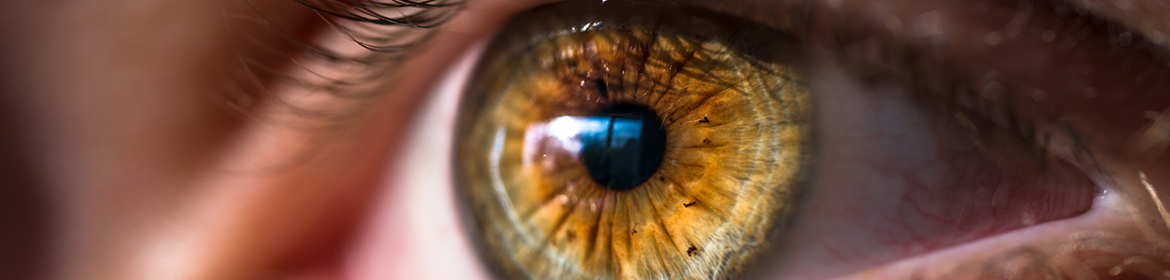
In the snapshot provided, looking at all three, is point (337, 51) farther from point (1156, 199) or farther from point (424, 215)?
point (1156, 199)

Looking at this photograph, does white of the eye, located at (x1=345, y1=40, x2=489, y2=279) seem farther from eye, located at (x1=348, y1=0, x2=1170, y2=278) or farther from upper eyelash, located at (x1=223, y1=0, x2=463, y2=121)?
eye, located at (x1=348, y1=0, x2=1170, y2=278)

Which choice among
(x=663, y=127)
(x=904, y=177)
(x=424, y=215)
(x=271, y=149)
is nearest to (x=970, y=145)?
(x=904, y=177)

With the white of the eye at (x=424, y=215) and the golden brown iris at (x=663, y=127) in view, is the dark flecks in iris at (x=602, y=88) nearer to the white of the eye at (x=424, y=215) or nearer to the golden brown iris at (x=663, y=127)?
the golden brown iris at (x=663, y=127)

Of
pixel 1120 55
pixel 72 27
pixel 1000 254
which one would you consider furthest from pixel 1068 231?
pixel 72 27

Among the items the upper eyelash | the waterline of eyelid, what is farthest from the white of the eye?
the waterline of eyelid

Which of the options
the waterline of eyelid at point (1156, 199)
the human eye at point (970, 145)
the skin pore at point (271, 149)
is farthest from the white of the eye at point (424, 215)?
the waterline of eyelid at point (1156, 199)

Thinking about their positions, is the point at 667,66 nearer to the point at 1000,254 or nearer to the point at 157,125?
the point at 1000,254
